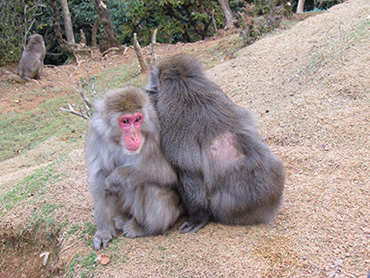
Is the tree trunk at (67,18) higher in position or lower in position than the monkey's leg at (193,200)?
lower

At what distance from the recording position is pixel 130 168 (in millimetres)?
3201

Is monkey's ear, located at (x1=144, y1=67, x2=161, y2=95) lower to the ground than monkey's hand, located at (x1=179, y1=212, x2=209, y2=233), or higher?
higher

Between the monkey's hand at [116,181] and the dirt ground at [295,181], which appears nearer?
the dirt ground at [295,181]

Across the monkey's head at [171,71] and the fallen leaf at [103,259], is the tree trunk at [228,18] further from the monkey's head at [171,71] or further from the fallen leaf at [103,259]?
the fallen leaf at [103,259]

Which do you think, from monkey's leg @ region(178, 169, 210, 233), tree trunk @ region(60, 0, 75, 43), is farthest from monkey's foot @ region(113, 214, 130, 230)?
tree trunk @ region(60, 0, 75, 43)

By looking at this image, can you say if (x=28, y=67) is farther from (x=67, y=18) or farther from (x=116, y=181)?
(x=116, y=181)

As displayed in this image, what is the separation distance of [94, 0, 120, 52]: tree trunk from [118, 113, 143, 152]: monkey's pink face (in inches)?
486

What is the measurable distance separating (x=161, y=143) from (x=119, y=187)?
20.4 inches

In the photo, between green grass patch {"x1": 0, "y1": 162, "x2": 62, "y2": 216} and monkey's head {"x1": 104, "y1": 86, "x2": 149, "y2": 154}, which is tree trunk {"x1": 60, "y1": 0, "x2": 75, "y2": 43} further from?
monkey's head {"x1": 104, "y1": 86, "x2": 149, "y2": 154}

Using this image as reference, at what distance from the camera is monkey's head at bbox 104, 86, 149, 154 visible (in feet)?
10.0

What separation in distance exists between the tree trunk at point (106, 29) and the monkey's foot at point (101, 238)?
12390mm

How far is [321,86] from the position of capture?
5941mm

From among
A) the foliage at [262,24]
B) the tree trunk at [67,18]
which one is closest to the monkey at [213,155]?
the foliage at [262,24]

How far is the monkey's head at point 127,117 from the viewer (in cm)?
305
